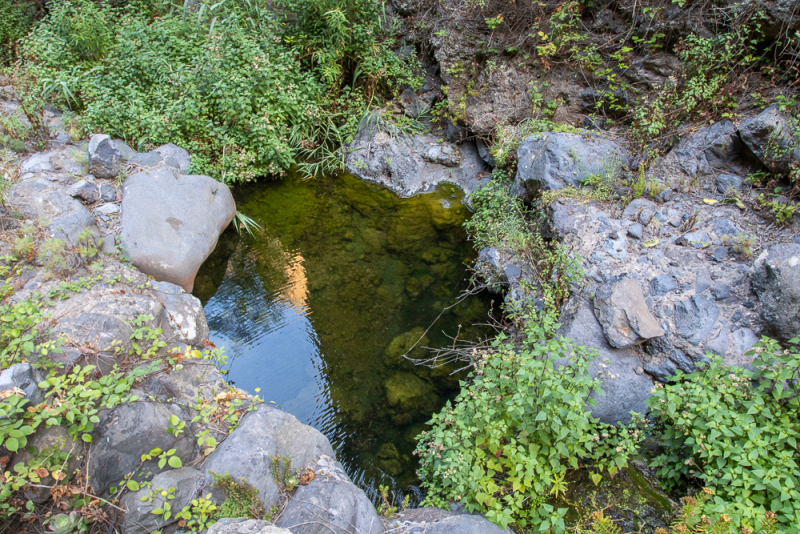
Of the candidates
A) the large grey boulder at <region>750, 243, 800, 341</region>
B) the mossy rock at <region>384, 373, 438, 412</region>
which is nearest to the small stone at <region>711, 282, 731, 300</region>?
the large grey boulder at <region>750, 243, 800, 341</region>

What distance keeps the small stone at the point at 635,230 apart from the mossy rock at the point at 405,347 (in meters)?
2.22

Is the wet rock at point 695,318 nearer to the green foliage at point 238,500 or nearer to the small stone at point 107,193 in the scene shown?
the green foliage at point 238,500

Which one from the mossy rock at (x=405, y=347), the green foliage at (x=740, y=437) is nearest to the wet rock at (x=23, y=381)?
the mossy rock at (x=405, y=347)

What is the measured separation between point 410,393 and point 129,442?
7.34ft

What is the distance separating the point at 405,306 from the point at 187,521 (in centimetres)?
285

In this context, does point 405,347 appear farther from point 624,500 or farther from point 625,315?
point 624,500

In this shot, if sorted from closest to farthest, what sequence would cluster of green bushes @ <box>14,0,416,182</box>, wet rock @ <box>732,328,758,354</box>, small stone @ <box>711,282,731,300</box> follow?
1. wet rock @ <box>732,328,758,354</box>
2. small stone @ <box>711,282,731,300</box>
3. cluster of green bushes @ <box>14,0,416,182</box>

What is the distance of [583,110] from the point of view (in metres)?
5.74

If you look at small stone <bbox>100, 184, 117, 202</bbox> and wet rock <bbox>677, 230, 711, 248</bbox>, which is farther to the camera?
small stone <bbox>100, 184, 117, 202</bbox>

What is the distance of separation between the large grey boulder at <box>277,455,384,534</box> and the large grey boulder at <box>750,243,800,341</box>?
10.1ft

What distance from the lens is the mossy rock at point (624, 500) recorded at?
8.24ft

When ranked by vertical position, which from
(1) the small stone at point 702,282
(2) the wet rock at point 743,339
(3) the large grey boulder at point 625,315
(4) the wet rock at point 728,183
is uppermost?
(4) the wet rock at point 728,183

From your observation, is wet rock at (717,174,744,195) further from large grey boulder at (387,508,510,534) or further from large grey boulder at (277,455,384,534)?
large grey boulder at (277,455,384,534)

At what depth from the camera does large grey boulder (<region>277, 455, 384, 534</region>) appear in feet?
8.13
